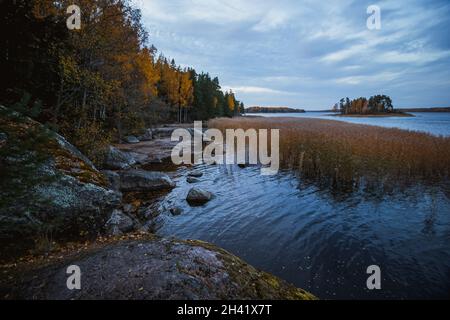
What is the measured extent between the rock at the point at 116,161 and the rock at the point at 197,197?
6.84 metres

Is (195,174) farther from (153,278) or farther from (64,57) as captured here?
(153,278)

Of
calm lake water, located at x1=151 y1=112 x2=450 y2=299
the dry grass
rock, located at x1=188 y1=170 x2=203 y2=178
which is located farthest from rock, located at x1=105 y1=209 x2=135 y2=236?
the dry grass

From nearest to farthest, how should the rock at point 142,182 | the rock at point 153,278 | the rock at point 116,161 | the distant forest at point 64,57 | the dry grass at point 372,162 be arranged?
the rock at point 153,278 < the distant forest at point 64,57 < the rock at point 142,182 < the dry grass at point 372,162 < the rock at point 116,161

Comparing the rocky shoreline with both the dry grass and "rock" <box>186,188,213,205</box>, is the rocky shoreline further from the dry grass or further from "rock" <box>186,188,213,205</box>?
the dry grass

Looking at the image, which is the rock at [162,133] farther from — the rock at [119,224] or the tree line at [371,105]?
the tree line at [371,105]

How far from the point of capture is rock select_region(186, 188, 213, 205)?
33.4 ft

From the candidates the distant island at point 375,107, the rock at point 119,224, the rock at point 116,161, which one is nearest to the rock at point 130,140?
the rock at point 116,161

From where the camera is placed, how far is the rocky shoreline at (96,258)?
312 cm

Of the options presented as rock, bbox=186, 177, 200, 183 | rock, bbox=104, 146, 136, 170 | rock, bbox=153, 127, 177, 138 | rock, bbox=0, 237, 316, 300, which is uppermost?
rock, bbox=153, 127, 177, 138

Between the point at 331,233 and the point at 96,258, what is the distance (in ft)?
21.7

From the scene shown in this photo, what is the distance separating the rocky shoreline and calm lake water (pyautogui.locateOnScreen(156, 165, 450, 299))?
2325mm

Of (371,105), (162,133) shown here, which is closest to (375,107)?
(371,105)

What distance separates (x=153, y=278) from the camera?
3236 mm
